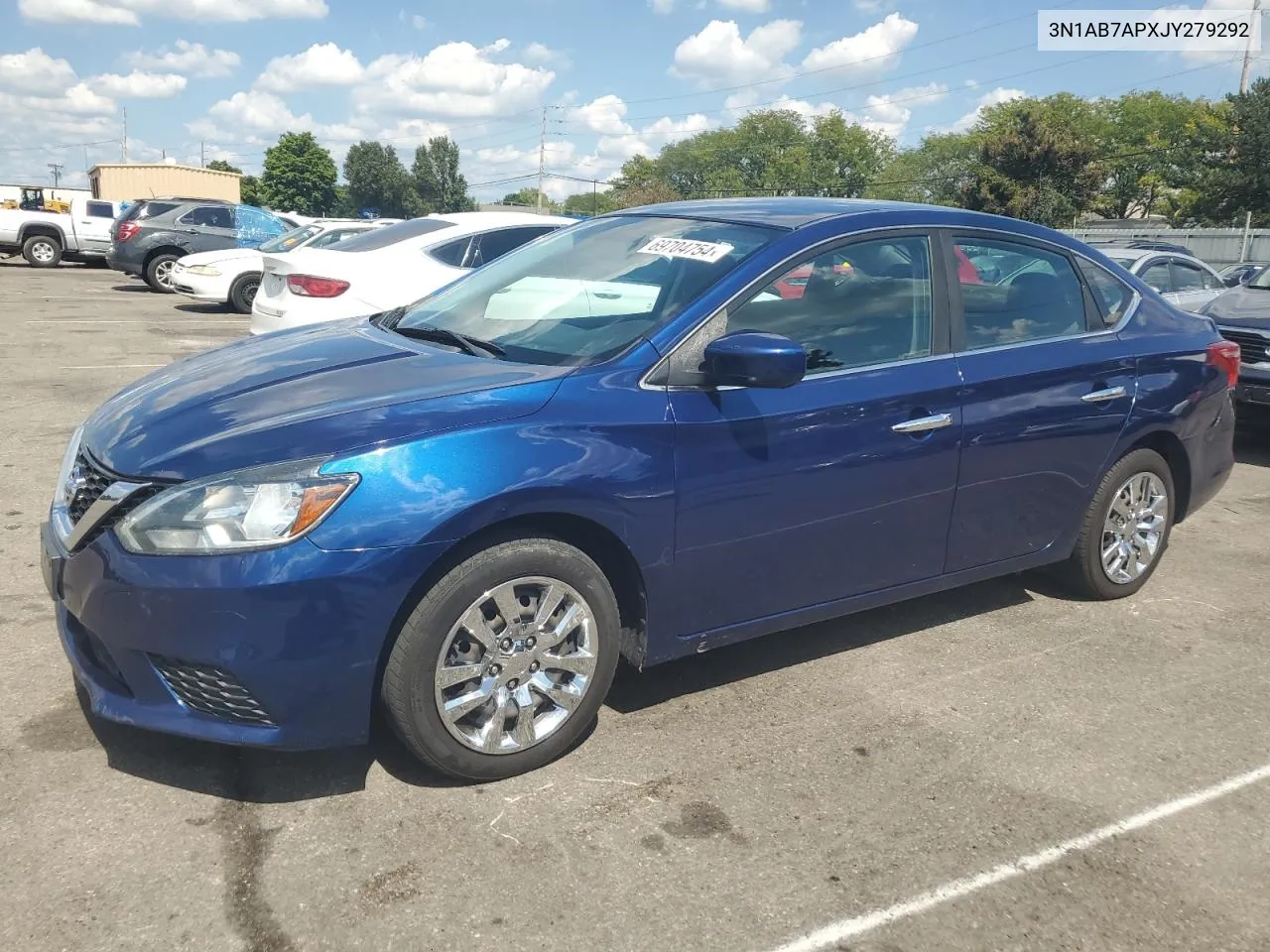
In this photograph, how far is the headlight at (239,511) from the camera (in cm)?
266

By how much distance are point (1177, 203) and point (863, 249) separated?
74135 millimetres

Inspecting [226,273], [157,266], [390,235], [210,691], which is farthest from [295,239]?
[210,691]

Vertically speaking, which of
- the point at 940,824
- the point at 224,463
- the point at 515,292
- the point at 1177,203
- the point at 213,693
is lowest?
the point at 940,824

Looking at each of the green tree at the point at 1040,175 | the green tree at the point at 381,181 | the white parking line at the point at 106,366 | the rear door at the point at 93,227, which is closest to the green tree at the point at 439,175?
the green tree at the point at 381,181

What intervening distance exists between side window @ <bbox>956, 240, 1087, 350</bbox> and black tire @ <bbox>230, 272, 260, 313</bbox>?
13274 millimetres

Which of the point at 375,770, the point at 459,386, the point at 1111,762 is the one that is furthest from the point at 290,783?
the point at 1111,762

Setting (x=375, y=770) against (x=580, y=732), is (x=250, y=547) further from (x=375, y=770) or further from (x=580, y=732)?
(x=580, y=732)

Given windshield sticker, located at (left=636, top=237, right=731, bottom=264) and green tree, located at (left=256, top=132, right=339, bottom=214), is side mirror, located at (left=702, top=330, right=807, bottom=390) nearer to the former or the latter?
windshield sticker, located at (left=636, top=237, right=731, bottom=264)

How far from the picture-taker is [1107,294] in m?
4.61

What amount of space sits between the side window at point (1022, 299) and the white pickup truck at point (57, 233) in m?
25.1

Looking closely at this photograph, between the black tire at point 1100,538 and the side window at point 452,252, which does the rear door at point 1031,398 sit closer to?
the black tire at point 1100,538

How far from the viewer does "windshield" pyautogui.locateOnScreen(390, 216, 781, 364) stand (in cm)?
346

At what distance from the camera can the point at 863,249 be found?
12.5 feet

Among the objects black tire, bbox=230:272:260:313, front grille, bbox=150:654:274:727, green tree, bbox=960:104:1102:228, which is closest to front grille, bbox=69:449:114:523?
front grille, bbox=150:654:274:727
